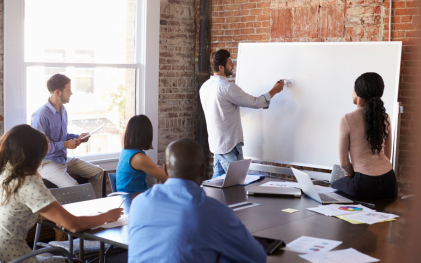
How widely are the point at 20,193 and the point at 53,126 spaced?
234cm

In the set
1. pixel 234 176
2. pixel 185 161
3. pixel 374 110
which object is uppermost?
pixel 374 110

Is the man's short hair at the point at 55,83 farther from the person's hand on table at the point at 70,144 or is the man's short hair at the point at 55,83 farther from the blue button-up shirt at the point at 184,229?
the blue button-up shirt at the point at 184,229

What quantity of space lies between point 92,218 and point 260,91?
3.40 m

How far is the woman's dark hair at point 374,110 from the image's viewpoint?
307 cm

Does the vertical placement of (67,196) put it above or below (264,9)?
below

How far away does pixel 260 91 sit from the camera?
212 inches

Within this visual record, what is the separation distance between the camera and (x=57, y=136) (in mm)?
4523

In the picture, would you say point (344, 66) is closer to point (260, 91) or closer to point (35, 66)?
point (260, 91)

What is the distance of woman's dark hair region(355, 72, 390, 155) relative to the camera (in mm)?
3070

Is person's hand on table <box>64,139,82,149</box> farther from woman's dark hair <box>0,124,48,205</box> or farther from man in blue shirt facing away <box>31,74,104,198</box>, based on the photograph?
woman's dark hair <box>0,124,48,205</box>

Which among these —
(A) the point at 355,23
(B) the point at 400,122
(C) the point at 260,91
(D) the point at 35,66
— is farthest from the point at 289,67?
(D) the point at 35,66

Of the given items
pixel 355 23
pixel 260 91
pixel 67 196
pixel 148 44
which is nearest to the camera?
pixel 67 196

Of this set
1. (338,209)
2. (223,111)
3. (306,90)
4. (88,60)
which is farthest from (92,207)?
(306,90)

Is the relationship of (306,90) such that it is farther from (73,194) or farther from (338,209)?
(73,194)
